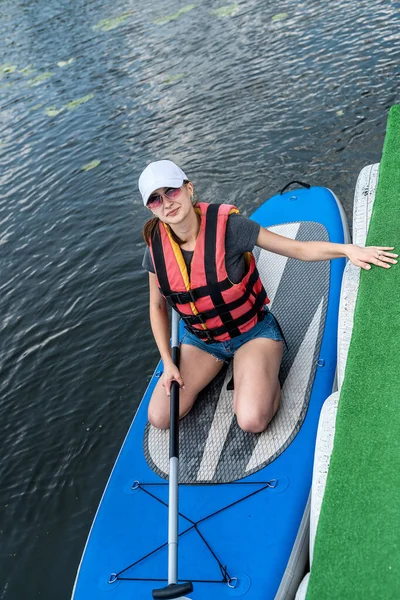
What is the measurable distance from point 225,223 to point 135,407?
6.68ft

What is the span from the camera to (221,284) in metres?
3.54

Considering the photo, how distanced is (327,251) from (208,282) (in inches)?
27.1

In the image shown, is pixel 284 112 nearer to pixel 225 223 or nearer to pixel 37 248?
pixel 37 248

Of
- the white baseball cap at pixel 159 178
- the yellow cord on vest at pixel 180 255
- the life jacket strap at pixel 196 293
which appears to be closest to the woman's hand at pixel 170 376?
the life jacket strap at pixel 196 293

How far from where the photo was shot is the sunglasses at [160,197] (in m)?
3.27

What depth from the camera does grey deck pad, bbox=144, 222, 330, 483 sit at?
3.55 meters

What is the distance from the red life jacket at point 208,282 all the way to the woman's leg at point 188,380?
0.24 m

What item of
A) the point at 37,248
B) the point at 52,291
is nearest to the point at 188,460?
the point at 52,291

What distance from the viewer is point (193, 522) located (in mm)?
3322

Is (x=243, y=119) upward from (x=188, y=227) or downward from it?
downward

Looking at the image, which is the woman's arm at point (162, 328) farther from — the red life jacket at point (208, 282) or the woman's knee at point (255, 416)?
the woman's knee at point (255, 416)

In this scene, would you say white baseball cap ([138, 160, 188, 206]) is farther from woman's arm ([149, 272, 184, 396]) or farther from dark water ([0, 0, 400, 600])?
dark water ([0, 0, 400, 600])

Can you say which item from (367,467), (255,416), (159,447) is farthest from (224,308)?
(367,467)

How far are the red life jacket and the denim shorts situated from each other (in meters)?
0.05
